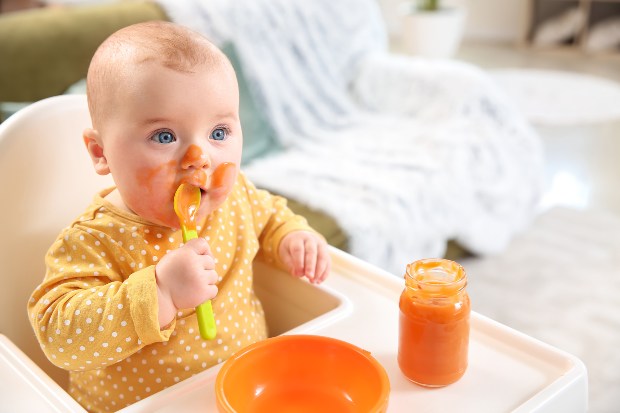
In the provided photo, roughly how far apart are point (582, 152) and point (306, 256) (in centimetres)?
272

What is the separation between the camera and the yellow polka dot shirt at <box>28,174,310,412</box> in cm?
83

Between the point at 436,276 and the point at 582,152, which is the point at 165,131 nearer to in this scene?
the point at 436,276

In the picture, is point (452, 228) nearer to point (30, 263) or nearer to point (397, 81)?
point (397, 81)

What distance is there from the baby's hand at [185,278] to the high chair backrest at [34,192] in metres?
0.31

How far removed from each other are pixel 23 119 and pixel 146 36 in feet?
0.90

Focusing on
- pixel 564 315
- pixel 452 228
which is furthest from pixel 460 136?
pixel 564 315

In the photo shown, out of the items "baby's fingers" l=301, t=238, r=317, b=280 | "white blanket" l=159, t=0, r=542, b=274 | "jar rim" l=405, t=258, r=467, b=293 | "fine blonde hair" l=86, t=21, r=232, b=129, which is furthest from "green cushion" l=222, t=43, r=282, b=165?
"jar rim" l=405, t=258, r=467, b=293

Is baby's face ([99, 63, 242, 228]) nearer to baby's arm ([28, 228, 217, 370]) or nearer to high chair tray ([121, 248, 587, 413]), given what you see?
baby's arm ([28, 228, 217, 370])

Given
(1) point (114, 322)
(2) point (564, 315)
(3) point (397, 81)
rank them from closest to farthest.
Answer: (1) point (114, 322)
(2) point (564, 315)
(3) point (397, 81)

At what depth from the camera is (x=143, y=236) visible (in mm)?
939

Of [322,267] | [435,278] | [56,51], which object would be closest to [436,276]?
[435,278]

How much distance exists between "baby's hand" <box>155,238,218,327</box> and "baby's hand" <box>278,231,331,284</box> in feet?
0.77

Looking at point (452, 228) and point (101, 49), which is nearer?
point (101, 49)

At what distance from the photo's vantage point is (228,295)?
1011 millimetres
